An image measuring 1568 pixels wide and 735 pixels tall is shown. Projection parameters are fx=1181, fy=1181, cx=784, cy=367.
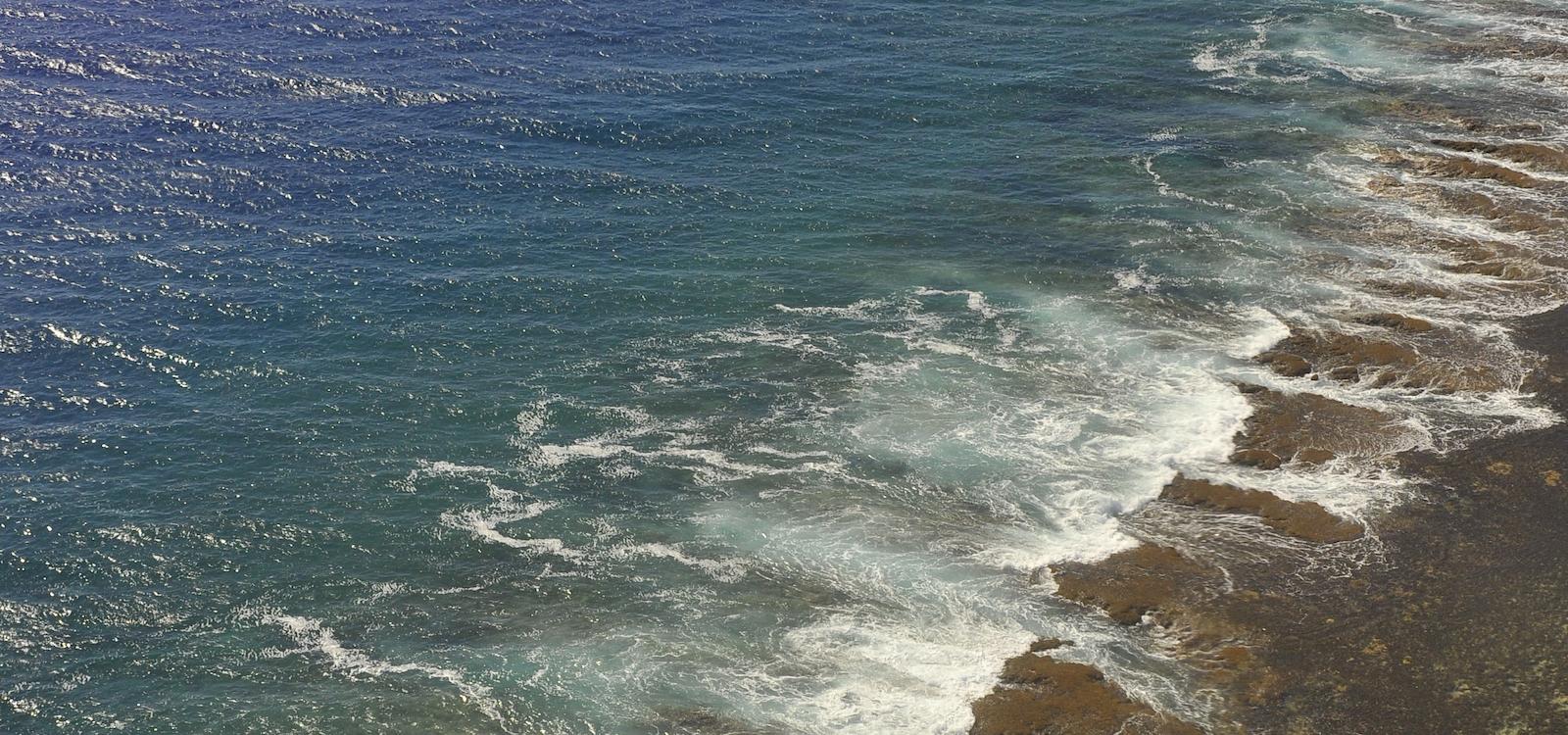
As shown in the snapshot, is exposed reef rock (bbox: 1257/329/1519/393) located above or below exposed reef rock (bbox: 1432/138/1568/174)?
below

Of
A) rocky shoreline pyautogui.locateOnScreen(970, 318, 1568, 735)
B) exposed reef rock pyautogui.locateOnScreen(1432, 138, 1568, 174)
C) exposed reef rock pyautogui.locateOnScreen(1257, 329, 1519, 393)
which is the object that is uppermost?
exposed reef rock pyautogui.locateOnScreen(1432, 138, 1568, 174)

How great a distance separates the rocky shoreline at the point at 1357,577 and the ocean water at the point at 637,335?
1.42 metres

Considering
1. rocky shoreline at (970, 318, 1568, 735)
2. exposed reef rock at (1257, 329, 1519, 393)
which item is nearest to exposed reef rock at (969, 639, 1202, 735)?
rocky shoreline at (970, 318, 1568, 735)

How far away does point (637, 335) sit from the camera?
7162 cm

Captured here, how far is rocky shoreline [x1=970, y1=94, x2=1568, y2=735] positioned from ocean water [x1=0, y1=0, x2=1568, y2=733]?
1.42m

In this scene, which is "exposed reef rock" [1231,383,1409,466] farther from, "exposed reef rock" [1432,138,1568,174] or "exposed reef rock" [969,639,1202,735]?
"exposed reef rock" [1432,138,1568,174]

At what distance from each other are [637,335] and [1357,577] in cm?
4099

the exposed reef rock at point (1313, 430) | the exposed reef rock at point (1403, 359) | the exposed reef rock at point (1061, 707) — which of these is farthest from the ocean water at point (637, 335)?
the exposed reef rock at point (1313, 430)

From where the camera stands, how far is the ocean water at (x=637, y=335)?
5059 centimetres

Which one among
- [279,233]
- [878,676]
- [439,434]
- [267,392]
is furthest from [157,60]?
[878,676]

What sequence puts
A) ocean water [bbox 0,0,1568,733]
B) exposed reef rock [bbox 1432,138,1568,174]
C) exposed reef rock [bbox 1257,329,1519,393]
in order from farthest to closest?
1. exposed reef rock [bbox 1432,138,1568,174]
2. exposed reef rock [bbox 1257,329,1519,393]
3. ocean water [bbox 0,0,1568,733]

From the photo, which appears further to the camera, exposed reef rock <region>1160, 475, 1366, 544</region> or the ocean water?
exposed reef rock <region>1160, 475, 1366, 544</region>

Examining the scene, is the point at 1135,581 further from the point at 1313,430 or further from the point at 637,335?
the point at 637,335

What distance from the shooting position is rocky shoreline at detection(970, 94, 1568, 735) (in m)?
45.4
